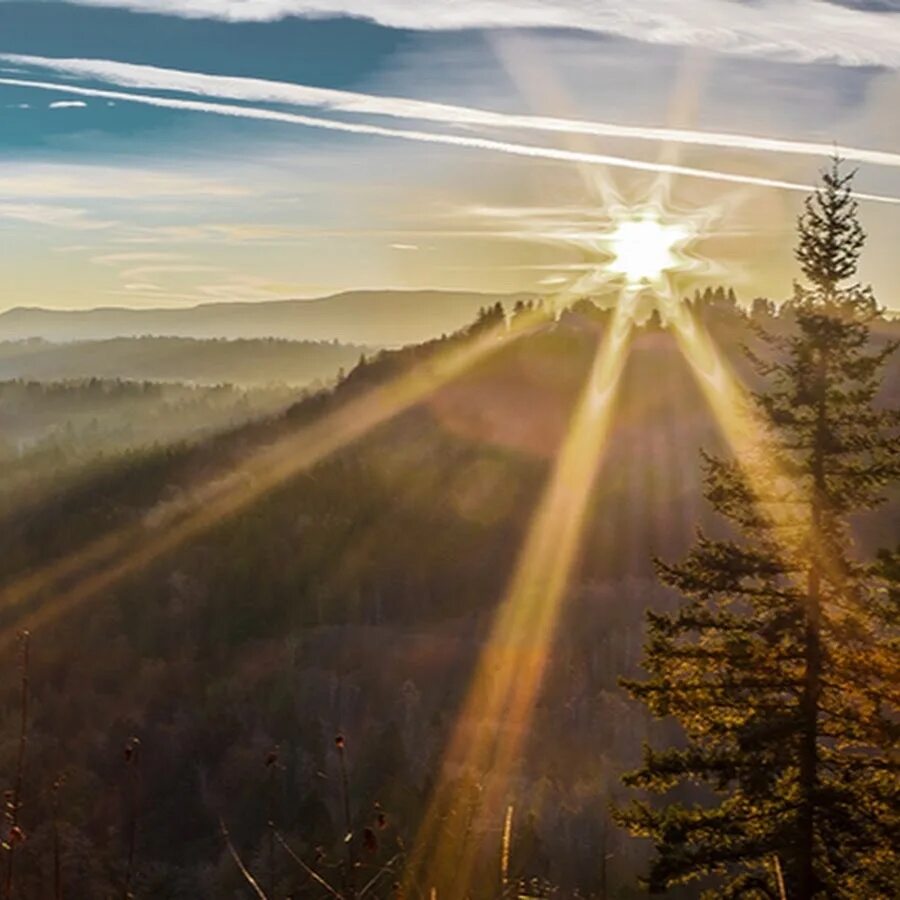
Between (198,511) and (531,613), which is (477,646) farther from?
(198,511)

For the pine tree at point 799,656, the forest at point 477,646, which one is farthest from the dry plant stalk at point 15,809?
the pine tree at point 799,656

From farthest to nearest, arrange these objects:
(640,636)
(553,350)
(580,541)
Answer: (553,350) < (580,541) < (640,636)

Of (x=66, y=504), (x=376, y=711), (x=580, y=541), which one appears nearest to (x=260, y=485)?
(x=66, y=504)

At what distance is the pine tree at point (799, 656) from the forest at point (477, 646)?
1.2 inches

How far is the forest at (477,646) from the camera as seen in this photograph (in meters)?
11.7

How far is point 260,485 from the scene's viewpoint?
16575 centimetres

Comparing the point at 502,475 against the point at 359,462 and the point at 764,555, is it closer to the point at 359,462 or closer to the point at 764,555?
the point at 359,462

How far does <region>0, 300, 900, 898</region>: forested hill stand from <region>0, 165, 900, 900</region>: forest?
47cm

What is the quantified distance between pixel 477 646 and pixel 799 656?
12764 cm

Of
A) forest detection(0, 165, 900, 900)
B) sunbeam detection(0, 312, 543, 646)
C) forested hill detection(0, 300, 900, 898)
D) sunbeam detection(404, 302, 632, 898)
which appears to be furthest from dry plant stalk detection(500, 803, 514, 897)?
sunbeam detection(0, 312, 543, 646)

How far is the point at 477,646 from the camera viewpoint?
138 m

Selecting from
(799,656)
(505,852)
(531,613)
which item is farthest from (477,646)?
(505,852)

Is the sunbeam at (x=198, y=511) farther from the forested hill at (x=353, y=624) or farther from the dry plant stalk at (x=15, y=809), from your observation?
the dry plant stalk at (x=15, y=809)

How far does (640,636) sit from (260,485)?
56.2m
